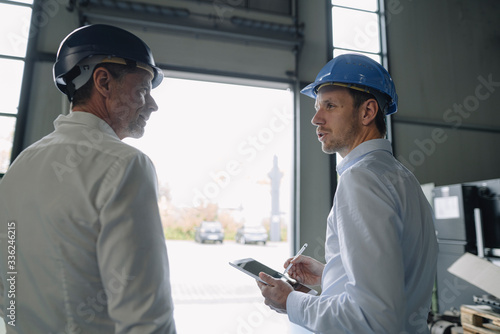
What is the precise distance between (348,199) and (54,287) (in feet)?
2.87

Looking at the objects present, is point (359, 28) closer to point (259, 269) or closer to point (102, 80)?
point (259, 269)

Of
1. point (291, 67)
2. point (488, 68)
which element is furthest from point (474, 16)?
point (291, 67)

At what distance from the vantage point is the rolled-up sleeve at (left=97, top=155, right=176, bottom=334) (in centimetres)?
75

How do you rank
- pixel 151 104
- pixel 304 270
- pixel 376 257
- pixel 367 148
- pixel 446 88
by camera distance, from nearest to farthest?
1. pixel 376 257
2. pixel 367 148
3. pixel 151 104
4. pixel 304 270
5. pixel 446 88

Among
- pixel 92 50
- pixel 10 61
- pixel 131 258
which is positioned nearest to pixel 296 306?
pixel 131 258

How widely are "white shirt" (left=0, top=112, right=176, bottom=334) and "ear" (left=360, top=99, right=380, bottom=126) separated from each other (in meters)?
0.87

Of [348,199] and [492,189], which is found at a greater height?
[492,189]

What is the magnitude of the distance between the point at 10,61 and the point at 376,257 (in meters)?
4.71

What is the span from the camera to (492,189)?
138 inches

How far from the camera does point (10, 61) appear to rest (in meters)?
3.84

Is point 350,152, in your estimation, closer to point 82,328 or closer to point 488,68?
point 82,328

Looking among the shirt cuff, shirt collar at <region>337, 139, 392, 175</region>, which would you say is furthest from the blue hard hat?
the shirt cuff

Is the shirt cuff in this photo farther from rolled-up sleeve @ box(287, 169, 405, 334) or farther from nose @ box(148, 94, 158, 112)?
nose @ box(148, 94, 158, 112)

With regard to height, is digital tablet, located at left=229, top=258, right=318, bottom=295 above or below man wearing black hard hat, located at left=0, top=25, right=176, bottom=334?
below
